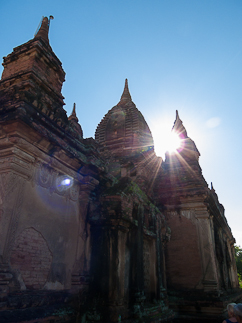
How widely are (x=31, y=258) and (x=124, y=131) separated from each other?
40.3ft

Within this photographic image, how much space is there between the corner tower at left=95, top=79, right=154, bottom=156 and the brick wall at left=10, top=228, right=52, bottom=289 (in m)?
10.2

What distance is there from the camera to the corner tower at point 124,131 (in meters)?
15.4

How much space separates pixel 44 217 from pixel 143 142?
36.5 feet

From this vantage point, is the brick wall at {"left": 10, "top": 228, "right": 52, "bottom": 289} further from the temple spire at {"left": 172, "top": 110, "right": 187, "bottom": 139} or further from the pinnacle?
the temple spire at {"left": 172, "top": 110, "right": 187, "bottom": 139}

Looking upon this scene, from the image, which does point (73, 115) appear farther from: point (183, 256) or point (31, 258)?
point (31, 258)

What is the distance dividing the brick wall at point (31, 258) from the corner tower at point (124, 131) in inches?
401

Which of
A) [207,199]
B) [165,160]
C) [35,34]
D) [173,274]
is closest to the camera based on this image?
[35,34]

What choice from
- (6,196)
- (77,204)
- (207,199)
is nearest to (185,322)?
(207,199)

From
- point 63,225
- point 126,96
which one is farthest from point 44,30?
point 126,96

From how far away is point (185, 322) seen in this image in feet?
30.3

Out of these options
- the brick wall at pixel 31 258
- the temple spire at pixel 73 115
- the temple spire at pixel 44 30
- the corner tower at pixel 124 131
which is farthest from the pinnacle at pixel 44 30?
the temple spire at pixel 73 115

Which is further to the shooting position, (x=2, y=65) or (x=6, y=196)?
(x=2, y=65)

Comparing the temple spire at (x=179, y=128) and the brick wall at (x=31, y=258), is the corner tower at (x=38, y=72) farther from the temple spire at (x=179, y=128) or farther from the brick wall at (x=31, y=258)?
the temple spire at (x=179, y=128)

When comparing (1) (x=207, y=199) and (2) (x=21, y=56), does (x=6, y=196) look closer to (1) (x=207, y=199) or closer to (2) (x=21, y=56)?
(2) (x=21, y=56)
